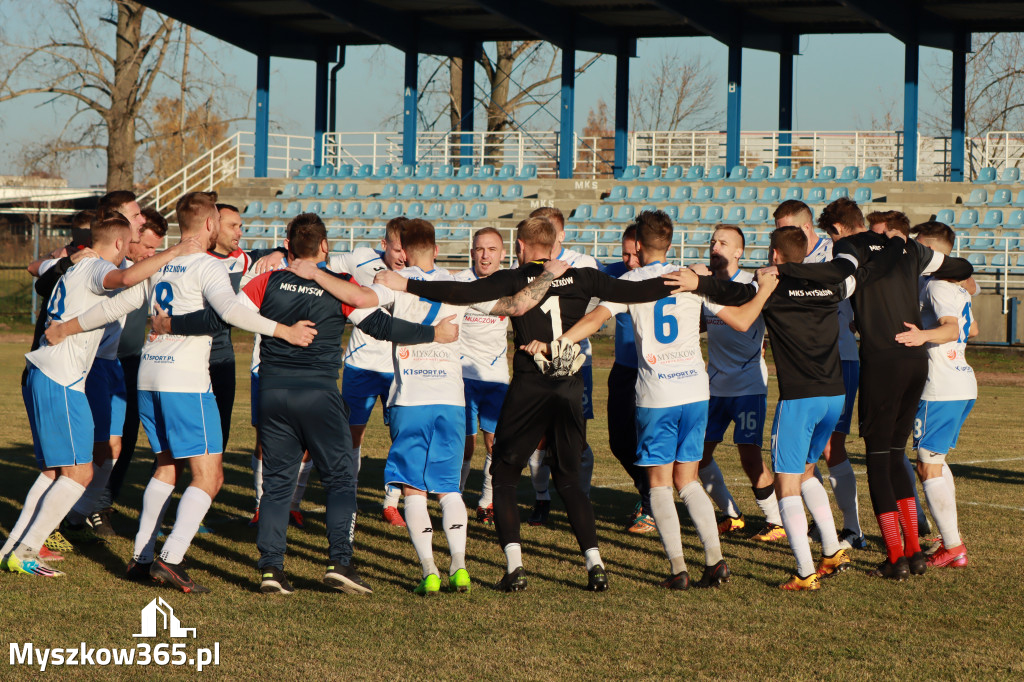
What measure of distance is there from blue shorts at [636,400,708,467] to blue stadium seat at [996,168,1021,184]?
83.9ft

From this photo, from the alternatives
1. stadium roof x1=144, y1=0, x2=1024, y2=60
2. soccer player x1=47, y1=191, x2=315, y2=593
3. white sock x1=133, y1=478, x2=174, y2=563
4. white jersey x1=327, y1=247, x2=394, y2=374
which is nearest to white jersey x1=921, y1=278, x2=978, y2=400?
white jersey x1=327, y1=247, x2=394, y2=374

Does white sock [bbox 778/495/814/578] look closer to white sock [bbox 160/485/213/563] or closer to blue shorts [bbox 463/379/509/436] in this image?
blue shorts [bbox 463/379/509/436]

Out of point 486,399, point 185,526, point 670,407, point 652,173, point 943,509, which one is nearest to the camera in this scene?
point 185,526

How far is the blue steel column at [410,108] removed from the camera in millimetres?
34531

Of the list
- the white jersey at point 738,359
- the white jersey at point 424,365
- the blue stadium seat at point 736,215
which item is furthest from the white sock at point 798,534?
the blue stadium seat at point 736,215

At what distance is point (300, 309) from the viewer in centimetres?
632

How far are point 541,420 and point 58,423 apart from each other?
9.85ft

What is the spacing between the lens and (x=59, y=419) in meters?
6.81

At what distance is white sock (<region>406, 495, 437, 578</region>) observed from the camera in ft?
21.1

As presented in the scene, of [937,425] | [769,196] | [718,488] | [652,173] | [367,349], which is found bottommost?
[718,488]

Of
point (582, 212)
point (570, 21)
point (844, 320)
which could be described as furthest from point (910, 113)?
point (844, 320)

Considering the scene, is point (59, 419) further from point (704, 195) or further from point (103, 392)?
point (704, 195)

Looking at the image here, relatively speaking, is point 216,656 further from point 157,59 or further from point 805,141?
point 157,59

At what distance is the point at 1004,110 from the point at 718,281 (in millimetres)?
42886
